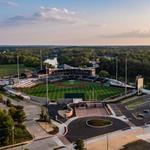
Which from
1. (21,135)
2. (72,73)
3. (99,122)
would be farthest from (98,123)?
(72,73)

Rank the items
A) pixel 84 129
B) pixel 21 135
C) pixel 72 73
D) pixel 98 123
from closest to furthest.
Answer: pixel 21 135 → pixel 84 129 → pixel 98 123 → pixel 72 73

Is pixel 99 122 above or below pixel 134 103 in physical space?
below

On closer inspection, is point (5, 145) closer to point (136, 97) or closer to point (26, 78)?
point (136, 97)

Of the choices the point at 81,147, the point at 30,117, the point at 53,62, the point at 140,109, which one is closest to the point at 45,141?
the point at 81,147

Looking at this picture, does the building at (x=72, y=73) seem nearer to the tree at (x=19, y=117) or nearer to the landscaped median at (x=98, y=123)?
the landscaped median at (x=98, y=123)

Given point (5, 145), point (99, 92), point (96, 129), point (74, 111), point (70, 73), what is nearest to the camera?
point (5, 145)

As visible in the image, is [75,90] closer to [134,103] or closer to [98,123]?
[134,103]

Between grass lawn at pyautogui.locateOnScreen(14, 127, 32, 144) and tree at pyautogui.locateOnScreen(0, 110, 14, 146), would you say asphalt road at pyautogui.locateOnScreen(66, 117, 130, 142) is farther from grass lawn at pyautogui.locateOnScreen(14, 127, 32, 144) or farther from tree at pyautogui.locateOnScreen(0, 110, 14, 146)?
tree at pyautogui.locateOnScreen(0, 110, 14, 146)
